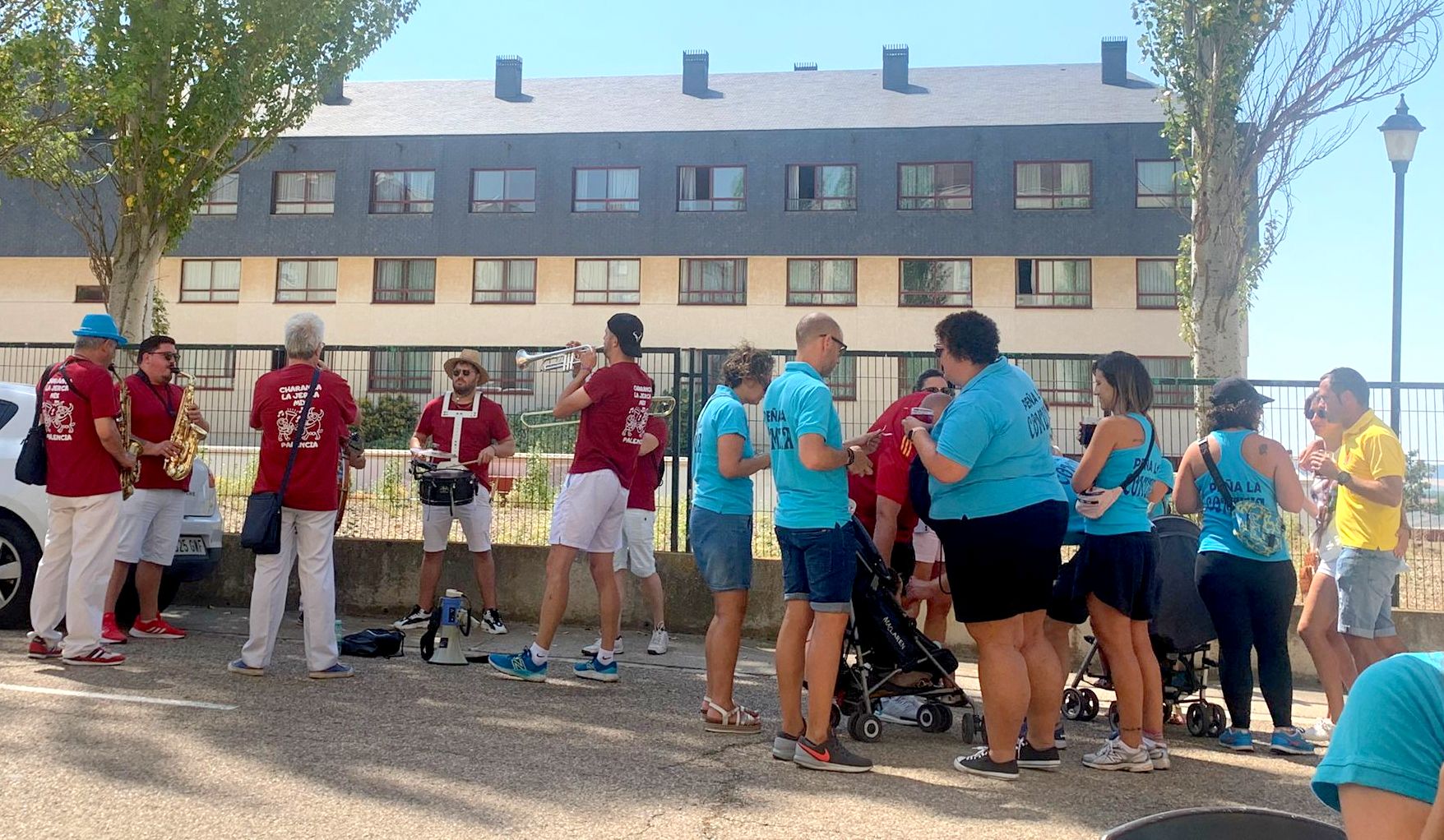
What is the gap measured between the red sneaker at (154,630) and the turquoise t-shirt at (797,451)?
488 centimetres

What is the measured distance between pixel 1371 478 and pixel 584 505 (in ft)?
13.7

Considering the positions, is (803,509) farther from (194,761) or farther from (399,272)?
(399,272)

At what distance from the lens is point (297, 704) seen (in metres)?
6.09

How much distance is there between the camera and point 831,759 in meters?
5.16

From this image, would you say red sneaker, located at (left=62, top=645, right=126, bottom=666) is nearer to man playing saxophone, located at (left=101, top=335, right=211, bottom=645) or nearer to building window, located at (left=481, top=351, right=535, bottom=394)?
man playing saxophone, located at (left=101, top=335, right=211, bottom=645)

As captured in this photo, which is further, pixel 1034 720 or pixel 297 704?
pixel 297 704

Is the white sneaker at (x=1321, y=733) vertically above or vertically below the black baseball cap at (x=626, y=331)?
Answer: below

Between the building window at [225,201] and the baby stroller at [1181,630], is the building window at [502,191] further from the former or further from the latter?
the baby stroller at [1181,630]

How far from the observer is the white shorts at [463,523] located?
8.64m

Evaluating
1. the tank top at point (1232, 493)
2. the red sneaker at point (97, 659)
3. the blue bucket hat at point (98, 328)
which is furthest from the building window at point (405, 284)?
the tank top at point (1232, 493)

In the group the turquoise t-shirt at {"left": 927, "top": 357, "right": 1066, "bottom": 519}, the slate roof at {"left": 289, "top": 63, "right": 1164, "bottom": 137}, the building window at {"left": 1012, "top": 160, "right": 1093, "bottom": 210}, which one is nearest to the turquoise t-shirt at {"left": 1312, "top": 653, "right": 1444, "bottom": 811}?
the turquoise t-shirt at {"left": 927, "top": 357, "right": 1066, "bottom": 519}

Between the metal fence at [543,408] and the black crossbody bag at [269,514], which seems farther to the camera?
the metal fence at [543,408]

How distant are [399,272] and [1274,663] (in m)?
35.9

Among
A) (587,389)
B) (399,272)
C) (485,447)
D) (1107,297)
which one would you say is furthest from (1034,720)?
(399,272)
